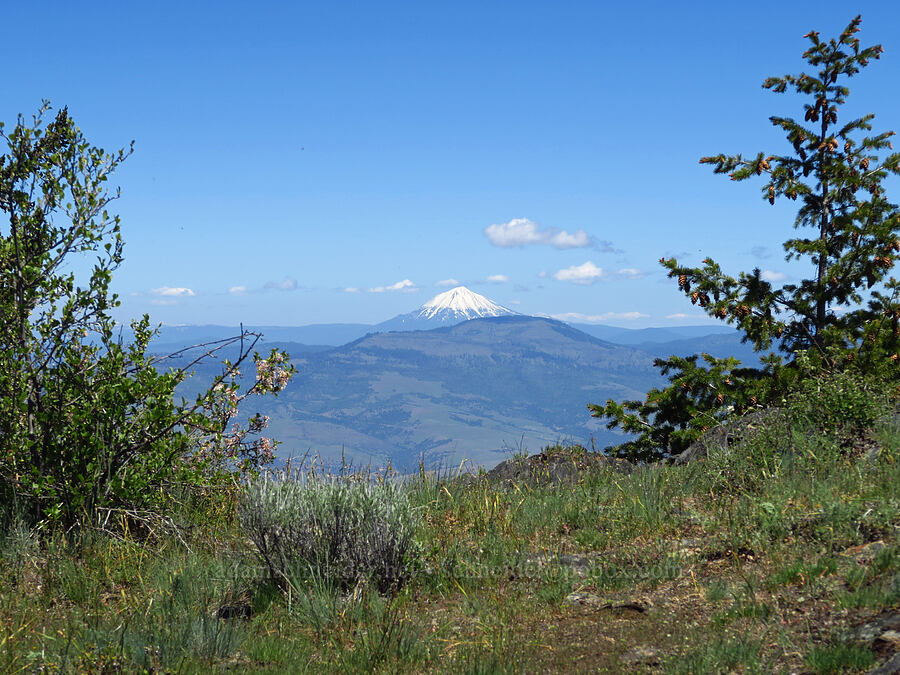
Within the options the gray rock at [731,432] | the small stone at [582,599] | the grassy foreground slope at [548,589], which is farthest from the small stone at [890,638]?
the gray rock at [731,432]

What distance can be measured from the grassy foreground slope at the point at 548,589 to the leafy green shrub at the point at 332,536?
0.61ft

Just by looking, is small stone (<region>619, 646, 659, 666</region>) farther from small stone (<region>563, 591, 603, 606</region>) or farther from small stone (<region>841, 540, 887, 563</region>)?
small stone (<region>841, 540, 887, 563</region>)

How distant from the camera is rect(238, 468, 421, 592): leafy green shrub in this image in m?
5.14

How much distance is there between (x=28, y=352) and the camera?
6371 mm

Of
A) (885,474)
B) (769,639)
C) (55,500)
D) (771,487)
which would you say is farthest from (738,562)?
(55,500)

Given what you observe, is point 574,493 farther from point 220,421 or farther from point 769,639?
point 220,421

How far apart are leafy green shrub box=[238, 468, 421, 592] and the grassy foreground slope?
185 mm

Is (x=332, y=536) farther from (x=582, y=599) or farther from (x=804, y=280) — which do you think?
(x=804, y=280)

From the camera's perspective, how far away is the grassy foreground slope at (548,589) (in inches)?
150

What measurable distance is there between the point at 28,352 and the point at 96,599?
2842 mm

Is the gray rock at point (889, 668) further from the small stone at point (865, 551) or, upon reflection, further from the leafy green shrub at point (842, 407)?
the leafy green shrub at point (842, 407)

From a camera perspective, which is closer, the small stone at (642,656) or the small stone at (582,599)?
the small stone at (642,656)

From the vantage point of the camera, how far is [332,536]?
5191 millimetres

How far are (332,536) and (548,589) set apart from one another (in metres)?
1.76
